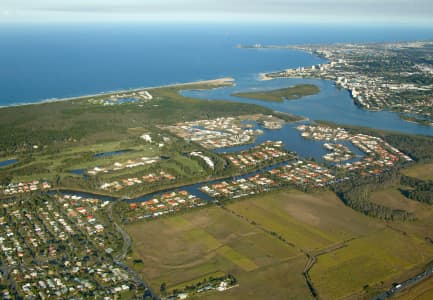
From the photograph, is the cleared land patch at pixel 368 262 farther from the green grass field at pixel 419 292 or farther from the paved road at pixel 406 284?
the green grass field at pixel 419 292

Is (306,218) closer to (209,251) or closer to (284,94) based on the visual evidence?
(209,251)

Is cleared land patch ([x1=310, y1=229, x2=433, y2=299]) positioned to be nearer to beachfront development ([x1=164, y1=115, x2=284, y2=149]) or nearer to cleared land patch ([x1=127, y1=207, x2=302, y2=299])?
cleared land patch ([x1=127, y1=207, x2=302, y2=299])

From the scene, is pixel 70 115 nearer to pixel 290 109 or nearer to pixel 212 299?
pixel 290 109

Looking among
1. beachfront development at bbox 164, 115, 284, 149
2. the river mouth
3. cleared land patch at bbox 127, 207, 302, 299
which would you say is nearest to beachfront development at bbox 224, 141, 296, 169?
beachfront development at bbox 164, 115, 284, 149

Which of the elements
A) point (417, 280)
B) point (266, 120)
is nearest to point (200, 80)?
point (266, 120)

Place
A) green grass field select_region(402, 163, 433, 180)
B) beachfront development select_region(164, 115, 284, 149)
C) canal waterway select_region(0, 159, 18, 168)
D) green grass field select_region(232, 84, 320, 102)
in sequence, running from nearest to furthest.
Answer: green grass field select_region(402, 163, 433, 180) < canal waterway select_region(0, 159, 18, 168) < beachfront development select_region(164, 115, 284, 149) < green grass field select_region(232, 84, 320, 102)

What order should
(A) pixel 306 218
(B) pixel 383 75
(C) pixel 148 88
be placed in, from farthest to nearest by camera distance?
(B) pixel 383 75
(C) pixel 148 88
(A) pixel 306 218

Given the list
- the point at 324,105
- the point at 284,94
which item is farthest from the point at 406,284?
the point at 284,94

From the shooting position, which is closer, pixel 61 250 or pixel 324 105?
pixel 61 250

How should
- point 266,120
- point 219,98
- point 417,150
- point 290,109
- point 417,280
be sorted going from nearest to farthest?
point 417,280 < point 417,150 < point 266,120 < point 290,109 < point 219,98
